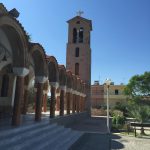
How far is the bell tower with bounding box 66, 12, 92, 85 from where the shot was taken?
107 ft

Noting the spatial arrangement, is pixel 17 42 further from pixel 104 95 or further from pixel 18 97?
pixel 104 95

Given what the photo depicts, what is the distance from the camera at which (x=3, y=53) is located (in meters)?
14.0

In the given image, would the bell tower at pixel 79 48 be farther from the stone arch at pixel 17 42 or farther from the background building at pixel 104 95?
the background building at pixel 104 95

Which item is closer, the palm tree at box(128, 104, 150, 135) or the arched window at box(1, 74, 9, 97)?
the arched window at box(1, 74, 9, 97)

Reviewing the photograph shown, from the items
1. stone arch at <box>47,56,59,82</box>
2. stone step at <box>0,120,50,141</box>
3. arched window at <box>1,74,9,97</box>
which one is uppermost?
stone arch at <box>47,56,59,82</box>

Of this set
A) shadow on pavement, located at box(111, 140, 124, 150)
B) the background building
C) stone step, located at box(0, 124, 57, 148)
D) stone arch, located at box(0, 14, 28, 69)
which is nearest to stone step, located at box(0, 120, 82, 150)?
stone step, located at box(0, 124, 57, 148)

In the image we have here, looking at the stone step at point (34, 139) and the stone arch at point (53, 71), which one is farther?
the stone arch at point (53, 71)

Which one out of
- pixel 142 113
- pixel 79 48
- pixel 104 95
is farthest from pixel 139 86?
pixel 142 113

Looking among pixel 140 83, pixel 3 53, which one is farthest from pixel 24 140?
pixel 140 83

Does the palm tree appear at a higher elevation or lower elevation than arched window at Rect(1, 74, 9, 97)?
lower

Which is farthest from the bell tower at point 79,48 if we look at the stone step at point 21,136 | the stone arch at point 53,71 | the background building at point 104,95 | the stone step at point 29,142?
the background building at point 104,95

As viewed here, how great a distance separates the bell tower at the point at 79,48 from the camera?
32.7 metres

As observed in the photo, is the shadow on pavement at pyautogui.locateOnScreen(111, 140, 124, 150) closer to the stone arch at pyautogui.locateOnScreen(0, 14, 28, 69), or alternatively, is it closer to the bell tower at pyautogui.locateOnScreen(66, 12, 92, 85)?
the stone arch at pyautogui.locateOnScreen(0, 14, 28, 69)

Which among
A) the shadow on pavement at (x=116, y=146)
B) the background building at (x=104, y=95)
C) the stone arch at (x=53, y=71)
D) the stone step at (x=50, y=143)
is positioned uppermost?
the background building at (x=104, y=95)
